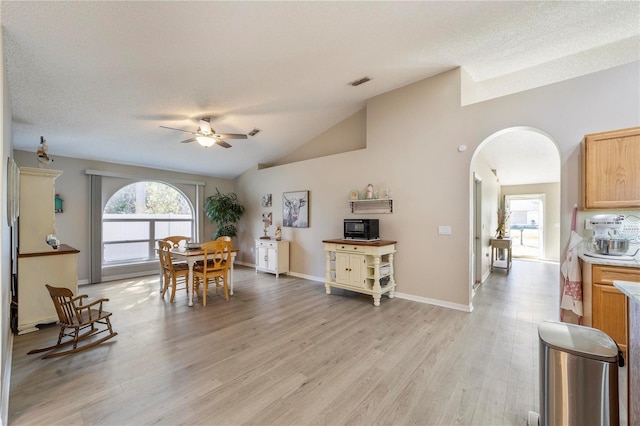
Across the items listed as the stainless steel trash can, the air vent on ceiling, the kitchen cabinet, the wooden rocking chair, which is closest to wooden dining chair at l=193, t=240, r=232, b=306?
the wooden rocking chair

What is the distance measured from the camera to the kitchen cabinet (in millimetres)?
2285

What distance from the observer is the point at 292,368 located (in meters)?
2.26

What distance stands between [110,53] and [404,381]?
3.99 meters

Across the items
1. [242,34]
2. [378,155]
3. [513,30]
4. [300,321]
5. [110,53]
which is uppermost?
[513,30]

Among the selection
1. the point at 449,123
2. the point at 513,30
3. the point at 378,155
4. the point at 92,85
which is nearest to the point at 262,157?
the point at 378,155

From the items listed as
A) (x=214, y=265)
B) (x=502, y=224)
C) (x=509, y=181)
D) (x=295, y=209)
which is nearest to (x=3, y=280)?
(x=214, y=265)

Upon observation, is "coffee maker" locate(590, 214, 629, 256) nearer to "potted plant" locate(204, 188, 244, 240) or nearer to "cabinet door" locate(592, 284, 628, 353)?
"cabinet door" locate(592, 284, 628, 353)

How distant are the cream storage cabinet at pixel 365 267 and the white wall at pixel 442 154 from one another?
222 millimetres

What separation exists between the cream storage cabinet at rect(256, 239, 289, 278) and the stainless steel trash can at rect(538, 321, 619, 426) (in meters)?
4.72

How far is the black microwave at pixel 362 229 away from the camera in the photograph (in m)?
4.24

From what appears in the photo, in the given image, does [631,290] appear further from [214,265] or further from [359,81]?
[214,265]

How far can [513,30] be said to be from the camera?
Result: 2.91 meters

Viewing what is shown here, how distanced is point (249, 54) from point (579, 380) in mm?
3710

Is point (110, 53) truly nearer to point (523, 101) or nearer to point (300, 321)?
point (300, 321)
